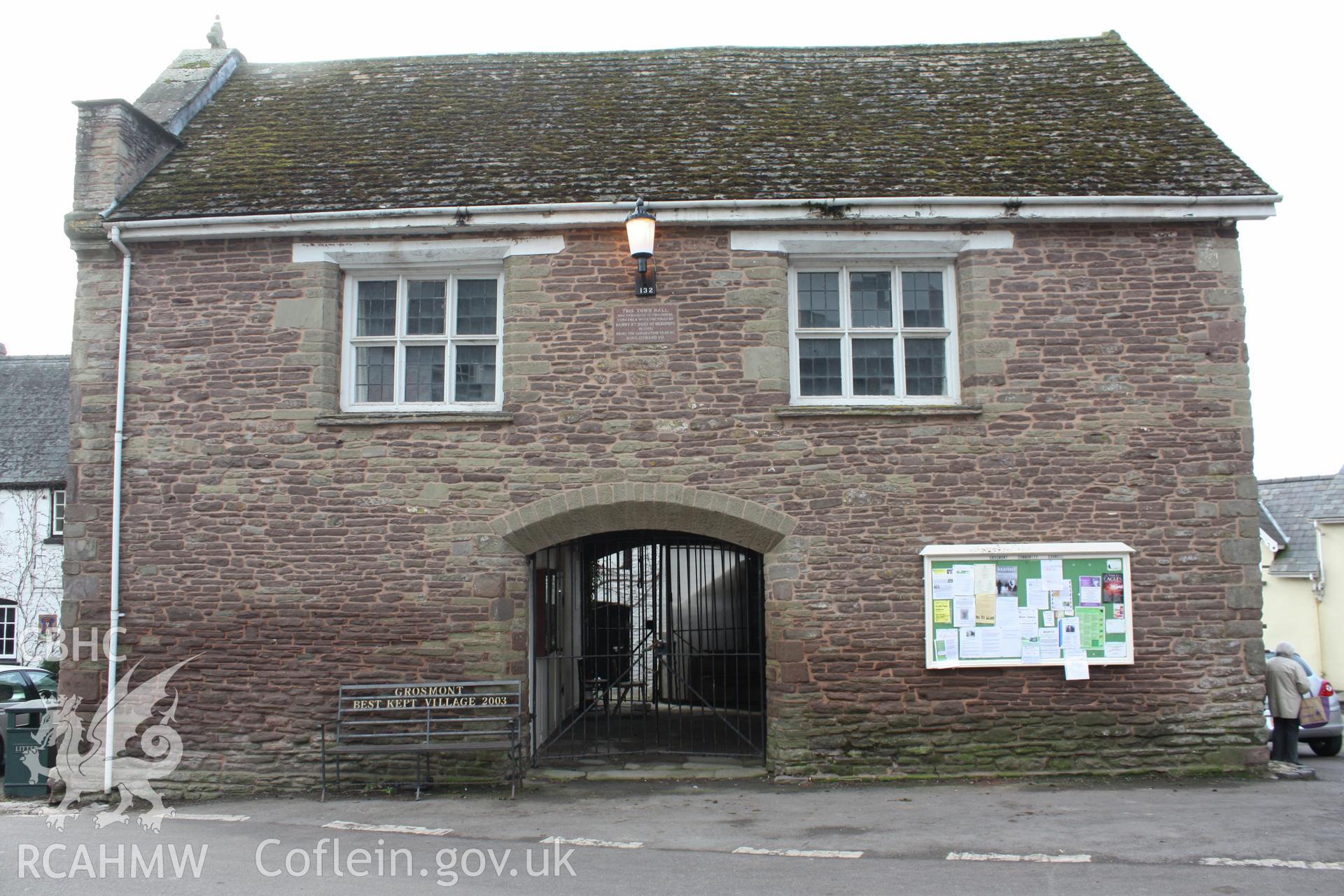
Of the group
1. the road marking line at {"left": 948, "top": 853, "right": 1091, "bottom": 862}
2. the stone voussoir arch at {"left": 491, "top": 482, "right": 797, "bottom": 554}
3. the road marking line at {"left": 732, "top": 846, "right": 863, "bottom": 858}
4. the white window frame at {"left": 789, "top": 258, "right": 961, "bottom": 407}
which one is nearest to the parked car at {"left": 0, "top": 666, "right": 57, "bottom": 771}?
the stone voussoir arch at {"left": 491, "top": 482, "right": 797, "bottom": 554}

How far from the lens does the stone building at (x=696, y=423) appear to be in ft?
32.5

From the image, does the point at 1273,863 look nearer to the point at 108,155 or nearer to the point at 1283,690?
the point at 1283,690

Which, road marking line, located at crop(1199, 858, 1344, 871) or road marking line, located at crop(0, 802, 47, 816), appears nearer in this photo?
road marking line, located at crop(1199, 858, 1344, 871)

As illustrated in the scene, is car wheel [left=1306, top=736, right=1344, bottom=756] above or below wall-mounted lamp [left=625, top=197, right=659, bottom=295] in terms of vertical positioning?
below

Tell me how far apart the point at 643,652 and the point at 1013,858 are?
541 centimetres

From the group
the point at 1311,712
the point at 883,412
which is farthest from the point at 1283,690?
the point at 883,412

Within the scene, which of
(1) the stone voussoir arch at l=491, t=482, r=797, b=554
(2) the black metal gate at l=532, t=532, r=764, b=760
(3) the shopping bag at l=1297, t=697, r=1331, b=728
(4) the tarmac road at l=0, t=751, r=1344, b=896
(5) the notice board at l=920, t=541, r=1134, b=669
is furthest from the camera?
(3) the shopping bag at l=1297, t=697, r=1331, b=728

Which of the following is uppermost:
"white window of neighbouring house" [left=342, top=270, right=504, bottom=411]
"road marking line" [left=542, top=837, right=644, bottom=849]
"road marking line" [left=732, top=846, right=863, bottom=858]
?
"white window of neighbouring house" [left=342, top=270, right=504, bottom=411]

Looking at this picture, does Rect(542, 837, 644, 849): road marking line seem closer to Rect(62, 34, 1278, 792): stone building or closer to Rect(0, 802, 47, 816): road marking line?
Rect(62, 34, 1278, 792): stone building

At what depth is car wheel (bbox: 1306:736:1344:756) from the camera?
12453mm

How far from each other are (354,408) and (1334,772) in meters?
10.9

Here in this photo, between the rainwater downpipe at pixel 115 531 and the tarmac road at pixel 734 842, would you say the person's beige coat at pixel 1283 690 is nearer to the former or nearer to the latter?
the tarmac road at pixel 734 842

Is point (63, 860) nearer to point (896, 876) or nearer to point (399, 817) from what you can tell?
point (399, 817)

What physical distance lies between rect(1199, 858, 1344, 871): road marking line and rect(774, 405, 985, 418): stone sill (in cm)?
449
